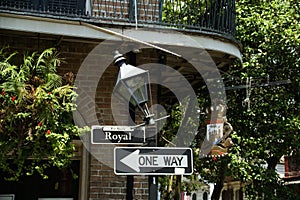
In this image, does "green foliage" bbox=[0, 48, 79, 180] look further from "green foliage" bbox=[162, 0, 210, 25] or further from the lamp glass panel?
"green foliage" bbox=[162, 0, 210, 25]

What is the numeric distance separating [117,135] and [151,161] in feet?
1.56

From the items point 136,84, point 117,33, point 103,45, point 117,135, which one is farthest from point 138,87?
point 103,45

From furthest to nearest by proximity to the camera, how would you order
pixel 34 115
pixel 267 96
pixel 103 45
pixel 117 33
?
pixel 267 96 < pixel 103 45 < pixel 117 33 < pixel 34 115

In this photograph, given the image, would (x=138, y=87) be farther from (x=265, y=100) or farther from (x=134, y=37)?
(x=265, y=100)

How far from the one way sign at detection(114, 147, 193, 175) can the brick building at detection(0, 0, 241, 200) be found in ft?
4.72

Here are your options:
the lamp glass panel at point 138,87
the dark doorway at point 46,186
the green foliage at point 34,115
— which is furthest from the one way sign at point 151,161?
the dark doorway at point 46,186

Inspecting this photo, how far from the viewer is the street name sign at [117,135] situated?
470 cm

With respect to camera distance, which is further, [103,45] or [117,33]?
[103,45]

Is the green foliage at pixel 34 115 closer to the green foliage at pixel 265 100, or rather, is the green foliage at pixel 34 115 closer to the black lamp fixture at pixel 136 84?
the black lamp fixture at pixel 136 84

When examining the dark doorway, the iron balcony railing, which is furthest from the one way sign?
the dark doorway

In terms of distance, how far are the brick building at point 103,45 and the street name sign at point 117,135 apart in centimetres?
113

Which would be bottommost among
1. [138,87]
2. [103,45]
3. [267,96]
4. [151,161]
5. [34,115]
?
[151,161]

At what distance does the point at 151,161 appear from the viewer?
4.47m

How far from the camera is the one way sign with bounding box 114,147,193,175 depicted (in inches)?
174
